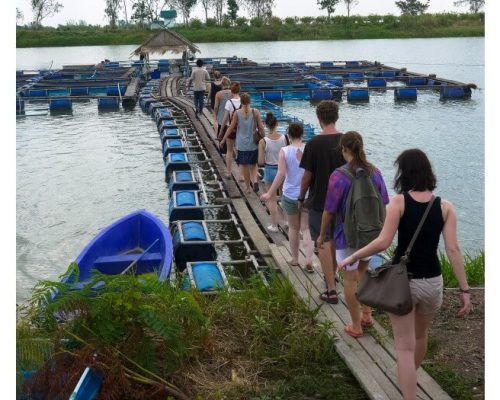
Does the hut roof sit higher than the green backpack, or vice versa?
the hut roof

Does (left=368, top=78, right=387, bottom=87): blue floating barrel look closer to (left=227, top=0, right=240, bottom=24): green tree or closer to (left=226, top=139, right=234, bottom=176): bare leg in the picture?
(left=226, top=139, right=234, bottom=176): bare leg

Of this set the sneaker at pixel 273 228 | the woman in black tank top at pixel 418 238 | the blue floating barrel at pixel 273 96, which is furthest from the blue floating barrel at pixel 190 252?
the blue floating barrel at pixel 273 96

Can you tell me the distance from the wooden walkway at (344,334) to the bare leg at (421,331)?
31 centimetres

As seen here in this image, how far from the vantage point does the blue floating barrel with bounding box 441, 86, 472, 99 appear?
26702mm

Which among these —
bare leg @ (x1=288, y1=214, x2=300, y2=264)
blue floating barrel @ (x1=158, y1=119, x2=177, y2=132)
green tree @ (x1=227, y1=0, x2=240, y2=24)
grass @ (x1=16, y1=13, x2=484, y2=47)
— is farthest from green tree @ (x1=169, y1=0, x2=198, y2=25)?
bare leg @ (x1=288, y1=214, x2=300, y2=264)

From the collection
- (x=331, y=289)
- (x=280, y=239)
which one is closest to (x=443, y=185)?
(x=280, y=239)

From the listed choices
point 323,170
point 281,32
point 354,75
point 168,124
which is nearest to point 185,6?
point 281,32

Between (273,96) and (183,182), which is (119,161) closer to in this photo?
(183,182)

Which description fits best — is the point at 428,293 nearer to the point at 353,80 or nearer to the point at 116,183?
the point at 116,183

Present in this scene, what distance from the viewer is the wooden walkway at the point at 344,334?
14.4ft

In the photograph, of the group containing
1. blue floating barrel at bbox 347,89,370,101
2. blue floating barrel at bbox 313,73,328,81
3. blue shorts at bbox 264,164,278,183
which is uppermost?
blue floating barrel at bbox 313,73,328,81

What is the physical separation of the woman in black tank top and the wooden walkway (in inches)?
19.6

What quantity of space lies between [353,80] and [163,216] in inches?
789

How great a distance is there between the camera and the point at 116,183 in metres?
14.8
